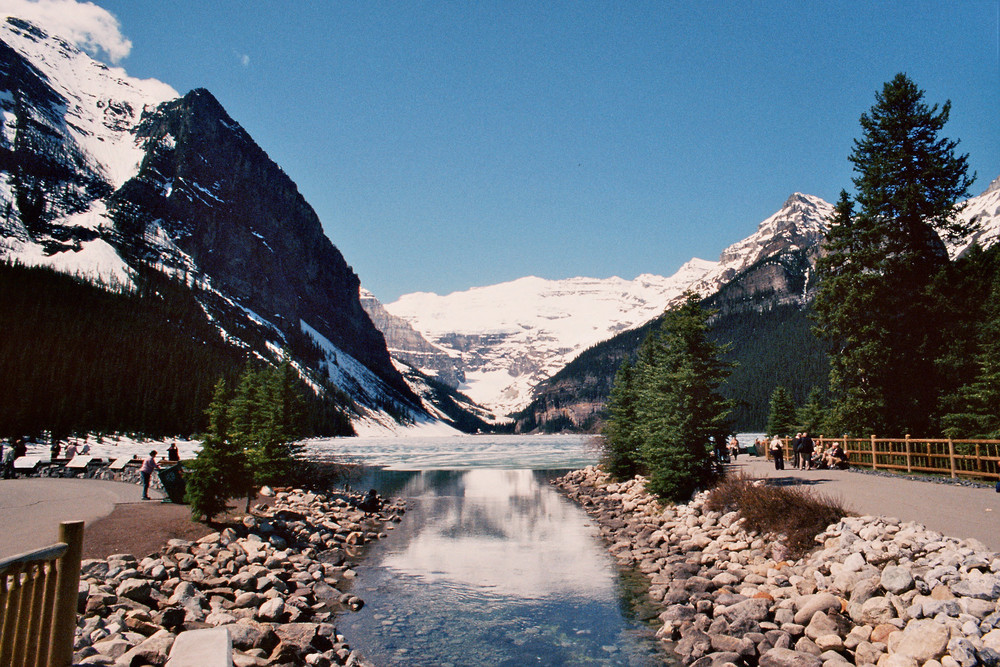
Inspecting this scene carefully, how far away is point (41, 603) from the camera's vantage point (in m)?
6.05

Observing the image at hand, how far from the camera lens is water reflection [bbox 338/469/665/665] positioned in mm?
15453

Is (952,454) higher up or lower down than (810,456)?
higher up

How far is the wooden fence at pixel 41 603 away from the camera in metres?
5.64

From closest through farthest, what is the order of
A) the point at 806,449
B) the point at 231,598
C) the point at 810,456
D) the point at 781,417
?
the point at 231,598
the point at 806,449
the point at 810,456
the point at 781,417

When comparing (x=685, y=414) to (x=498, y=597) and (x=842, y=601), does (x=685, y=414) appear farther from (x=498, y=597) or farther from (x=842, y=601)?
(x=842, y=601)

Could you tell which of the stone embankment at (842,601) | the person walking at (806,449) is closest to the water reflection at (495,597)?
the stone embankment at (842,601)

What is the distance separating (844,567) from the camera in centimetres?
1568

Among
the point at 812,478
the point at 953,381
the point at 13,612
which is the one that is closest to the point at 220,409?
the point at 13,612

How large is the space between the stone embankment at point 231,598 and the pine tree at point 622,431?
90.0ft

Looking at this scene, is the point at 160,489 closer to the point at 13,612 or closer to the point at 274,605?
the point at 274,605

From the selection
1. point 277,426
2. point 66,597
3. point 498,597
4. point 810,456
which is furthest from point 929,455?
point 277,426

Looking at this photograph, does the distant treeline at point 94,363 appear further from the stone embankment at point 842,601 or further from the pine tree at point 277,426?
the stone embankment at point 842,601

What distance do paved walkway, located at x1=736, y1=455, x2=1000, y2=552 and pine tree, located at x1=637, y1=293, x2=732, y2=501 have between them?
13.7ft

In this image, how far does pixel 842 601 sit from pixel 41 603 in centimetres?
1588
